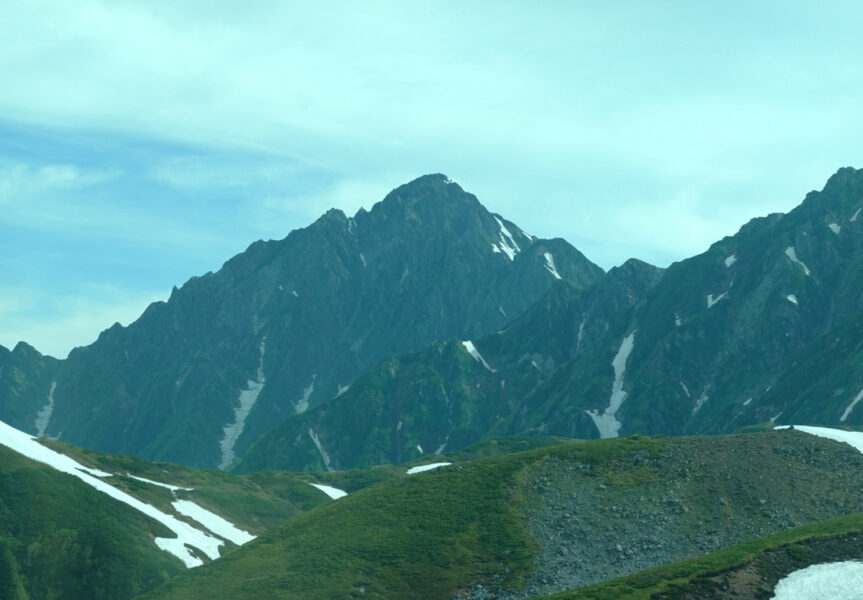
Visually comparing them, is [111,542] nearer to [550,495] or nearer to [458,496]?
[458,496]

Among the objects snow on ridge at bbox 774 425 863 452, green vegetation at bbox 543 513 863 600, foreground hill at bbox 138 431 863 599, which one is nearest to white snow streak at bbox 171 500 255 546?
foreground hill at bbox 138 431 863 599

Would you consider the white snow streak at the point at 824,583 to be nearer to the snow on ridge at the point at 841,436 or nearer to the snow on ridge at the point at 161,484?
the snow on ridge at the point at 841,436

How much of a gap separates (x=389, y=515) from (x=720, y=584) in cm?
5324

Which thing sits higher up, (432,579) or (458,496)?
(458,496)

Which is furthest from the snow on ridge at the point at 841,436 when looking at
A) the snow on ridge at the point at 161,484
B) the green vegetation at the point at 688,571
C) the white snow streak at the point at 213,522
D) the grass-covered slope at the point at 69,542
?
the snow on ridge at the point at 161,484

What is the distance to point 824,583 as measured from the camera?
7581 cm

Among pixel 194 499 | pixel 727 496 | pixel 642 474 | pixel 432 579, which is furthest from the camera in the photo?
pixel 194 499

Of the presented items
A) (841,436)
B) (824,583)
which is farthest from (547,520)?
(841,436)

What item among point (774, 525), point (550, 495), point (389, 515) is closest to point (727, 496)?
point (774, 525)

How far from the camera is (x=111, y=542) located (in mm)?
136625

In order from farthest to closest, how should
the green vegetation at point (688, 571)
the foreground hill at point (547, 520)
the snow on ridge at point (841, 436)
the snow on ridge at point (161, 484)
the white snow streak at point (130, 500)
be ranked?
1. the snow on ridge at point (161, 484)
2. the white snow streak at point (130, 500)
3. the snow on ridge at point (841, 436)
4. the foreground hill at point (547, 520)
5. the green vegetation at point (688, 571)

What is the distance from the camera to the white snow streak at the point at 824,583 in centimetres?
7394

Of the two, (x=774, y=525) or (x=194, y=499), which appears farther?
(x=194, y=499)

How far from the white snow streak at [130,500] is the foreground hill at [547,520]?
1010 inches
